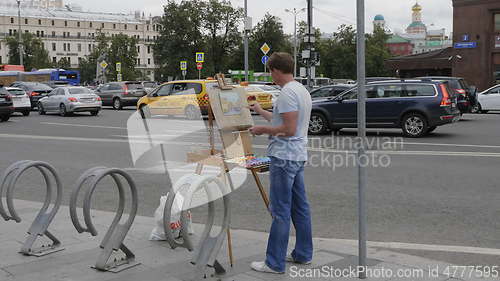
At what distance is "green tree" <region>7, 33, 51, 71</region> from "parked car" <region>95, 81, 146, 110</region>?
78.9 meters

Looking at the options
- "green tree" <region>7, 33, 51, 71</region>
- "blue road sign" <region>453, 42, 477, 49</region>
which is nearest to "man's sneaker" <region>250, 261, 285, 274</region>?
"blue road sign" <region>453, 42, 477, 49</region>

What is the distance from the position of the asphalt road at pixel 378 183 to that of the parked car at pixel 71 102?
441 inches

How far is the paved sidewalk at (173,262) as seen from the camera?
15.1 feet

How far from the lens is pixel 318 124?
17.4m

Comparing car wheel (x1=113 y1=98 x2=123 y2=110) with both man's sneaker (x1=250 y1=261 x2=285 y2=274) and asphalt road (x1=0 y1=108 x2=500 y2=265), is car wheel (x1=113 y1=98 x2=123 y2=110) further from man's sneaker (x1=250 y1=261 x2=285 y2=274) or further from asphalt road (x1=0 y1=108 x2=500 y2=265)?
man's sneaker (x1=250 y1=261 x2=285 y2=274)

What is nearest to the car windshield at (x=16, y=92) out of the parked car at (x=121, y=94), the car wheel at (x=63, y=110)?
the car wheel at (x=63, y=110)

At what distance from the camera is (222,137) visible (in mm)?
5008

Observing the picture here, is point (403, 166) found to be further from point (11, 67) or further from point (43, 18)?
point (43, 18)

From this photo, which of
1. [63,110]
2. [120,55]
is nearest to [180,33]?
[120,55]

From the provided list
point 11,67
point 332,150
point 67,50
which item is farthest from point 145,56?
point 332,150

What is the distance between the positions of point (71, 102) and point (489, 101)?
19346 millimetres

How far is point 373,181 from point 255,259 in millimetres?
4530

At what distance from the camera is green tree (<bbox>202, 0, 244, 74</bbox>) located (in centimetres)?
7056

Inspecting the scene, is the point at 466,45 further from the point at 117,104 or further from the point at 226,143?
the point at 226,143
